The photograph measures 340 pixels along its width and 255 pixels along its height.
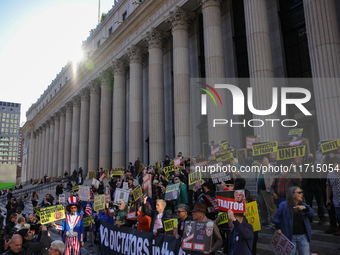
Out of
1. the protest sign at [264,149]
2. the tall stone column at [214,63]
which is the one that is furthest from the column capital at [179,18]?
the protest sign at [264,149]

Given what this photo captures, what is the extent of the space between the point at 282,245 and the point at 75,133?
141ft

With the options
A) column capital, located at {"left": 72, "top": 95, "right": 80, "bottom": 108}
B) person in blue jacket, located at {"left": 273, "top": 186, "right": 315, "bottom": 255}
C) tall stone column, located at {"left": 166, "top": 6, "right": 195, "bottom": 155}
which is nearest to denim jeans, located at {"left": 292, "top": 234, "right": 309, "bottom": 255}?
person in blue jacket, located at {"left": 273, "top": 186, "right": 315, "bottom": 255}

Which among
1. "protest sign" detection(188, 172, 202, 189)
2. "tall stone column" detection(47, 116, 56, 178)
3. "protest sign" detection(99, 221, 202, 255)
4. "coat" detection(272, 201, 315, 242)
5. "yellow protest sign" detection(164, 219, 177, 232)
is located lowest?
"protest sign" detection(99, 221, 202, 255)

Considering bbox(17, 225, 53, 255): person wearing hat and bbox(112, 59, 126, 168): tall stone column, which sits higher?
bbox(112, 59, 126, 168): tall stone column

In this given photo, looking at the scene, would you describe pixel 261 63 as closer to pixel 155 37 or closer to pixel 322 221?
pixel 322 221

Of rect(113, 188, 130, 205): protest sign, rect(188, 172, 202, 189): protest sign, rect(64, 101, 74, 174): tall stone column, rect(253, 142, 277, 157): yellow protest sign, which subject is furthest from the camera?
rect(64, 101, 74, 174): tall stone column

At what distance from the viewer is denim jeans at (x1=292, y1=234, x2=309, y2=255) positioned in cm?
538

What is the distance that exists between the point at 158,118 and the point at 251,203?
2072 cm

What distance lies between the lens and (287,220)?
5.47 meters

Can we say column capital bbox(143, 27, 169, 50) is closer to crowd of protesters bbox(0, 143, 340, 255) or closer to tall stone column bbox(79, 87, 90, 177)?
tall stone column bbox(79, 87, 90, 177)

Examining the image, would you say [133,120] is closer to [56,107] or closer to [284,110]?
[284,110]

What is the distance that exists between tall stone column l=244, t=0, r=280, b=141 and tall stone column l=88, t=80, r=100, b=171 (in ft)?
84.5

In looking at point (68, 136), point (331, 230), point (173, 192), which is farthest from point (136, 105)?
point (331, 230)

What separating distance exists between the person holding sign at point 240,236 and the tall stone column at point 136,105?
23492 mm
